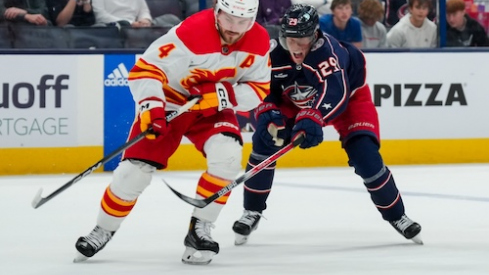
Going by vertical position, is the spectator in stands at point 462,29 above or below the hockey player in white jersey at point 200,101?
below

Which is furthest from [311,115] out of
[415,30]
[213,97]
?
[415,30]

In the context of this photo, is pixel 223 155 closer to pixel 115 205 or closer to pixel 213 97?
pixel 213 97

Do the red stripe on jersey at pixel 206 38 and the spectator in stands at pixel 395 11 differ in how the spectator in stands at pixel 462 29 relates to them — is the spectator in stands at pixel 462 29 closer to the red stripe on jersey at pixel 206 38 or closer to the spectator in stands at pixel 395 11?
the spectator in stands at pixel 395 11

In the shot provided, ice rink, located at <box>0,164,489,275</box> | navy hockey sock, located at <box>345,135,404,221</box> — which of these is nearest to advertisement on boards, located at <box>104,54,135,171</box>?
ice rink, located at <box>0,164,489,275</box>

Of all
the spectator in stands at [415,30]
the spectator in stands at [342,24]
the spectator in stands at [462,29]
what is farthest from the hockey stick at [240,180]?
the spectator in stands at [462,29]

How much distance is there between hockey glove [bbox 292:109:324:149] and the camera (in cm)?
385

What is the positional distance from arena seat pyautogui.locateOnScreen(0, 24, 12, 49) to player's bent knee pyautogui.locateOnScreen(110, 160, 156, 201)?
3206mm

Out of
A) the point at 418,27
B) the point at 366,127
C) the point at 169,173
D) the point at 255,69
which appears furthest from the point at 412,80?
the point at 255,69

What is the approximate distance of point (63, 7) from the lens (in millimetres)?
6719

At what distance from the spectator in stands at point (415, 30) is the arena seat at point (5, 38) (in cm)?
259

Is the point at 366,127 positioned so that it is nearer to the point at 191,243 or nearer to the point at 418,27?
the point at 191,243

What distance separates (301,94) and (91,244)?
3.53ft

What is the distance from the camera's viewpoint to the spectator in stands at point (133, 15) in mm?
6902

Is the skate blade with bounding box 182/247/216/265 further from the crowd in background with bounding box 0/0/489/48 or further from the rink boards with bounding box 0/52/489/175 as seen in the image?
the crowd in background with bounding box 0/0/489/48
